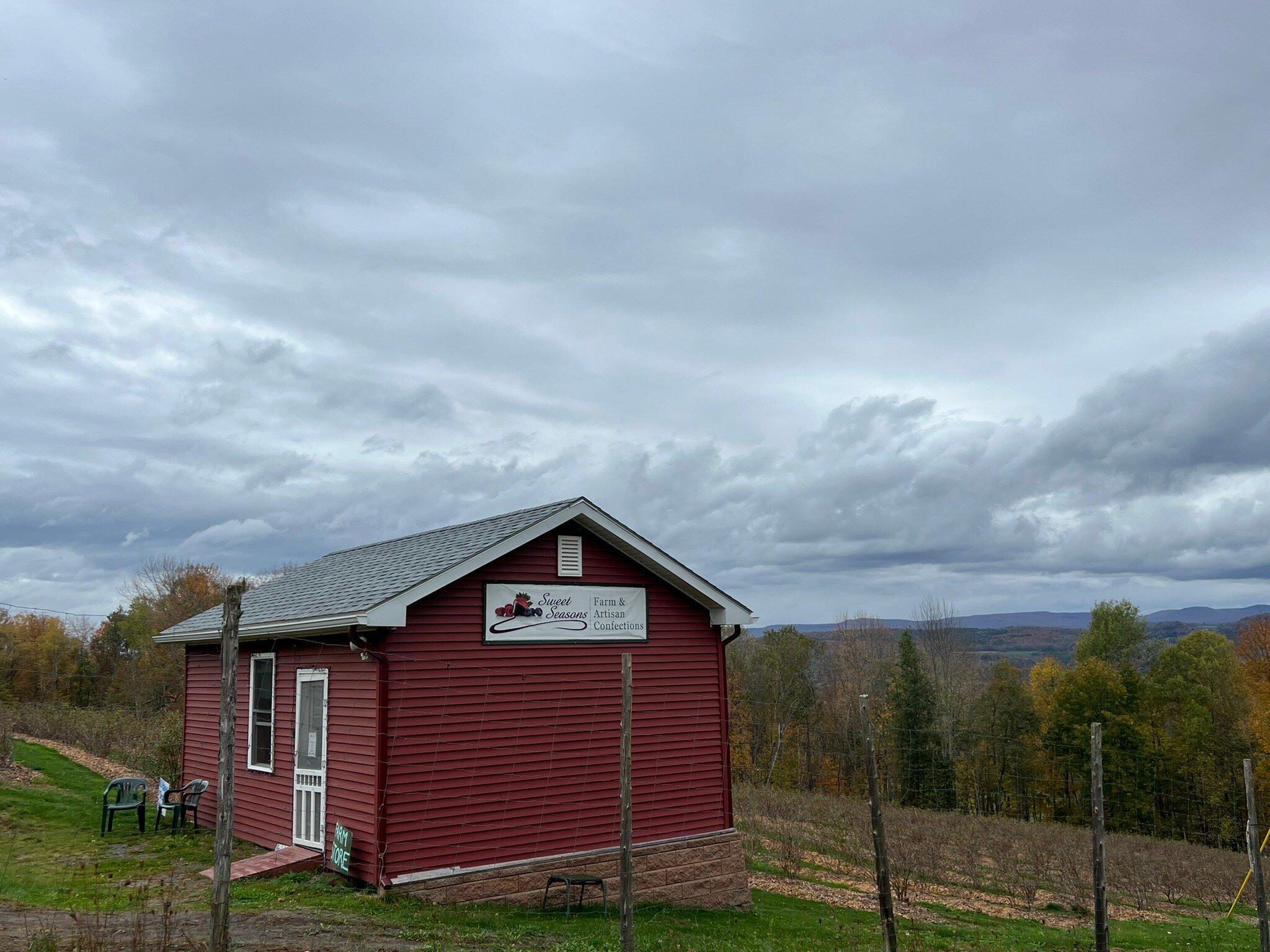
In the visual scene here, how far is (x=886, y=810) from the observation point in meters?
32.9

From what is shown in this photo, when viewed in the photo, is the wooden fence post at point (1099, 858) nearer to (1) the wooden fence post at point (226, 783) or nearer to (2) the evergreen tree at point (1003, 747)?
Answer: (1) the wooden fence post at point (226, 783)

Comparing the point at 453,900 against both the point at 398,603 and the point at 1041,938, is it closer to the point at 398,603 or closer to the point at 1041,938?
the point at 398,603

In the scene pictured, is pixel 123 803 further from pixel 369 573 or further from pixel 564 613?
pixel 564 613

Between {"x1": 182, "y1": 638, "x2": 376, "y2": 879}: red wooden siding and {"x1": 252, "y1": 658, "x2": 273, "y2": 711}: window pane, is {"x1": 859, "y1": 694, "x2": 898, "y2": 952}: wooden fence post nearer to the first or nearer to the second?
{"x1": 182, "y1": 638, "x2": 376, "y2": 879}: red wooden siding

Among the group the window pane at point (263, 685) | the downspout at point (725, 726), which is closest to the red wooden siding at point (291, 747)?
the window pane at point (263, 685)

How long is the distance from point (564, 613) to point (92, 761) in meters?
19.0

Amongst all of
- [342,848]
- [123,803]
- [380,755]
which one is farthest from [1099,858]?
[123,803]

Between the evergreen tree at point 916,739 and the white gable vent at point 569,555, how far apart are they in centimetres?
3608

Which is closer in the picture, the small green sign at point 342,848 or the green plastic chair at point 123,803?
the small green sign at point 342,848

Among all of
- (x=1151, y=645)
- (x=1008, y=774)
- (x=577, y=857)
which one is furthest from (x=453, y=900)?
(x=1151, y=645)

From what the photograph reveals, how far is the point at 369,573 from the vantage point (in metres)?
14.9

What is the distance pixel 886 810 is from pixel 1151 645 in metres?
39.4

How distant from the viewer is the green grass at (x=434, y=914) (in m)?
10.1

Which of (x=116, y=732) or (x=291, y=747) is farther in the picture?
(x=116, y=732)
